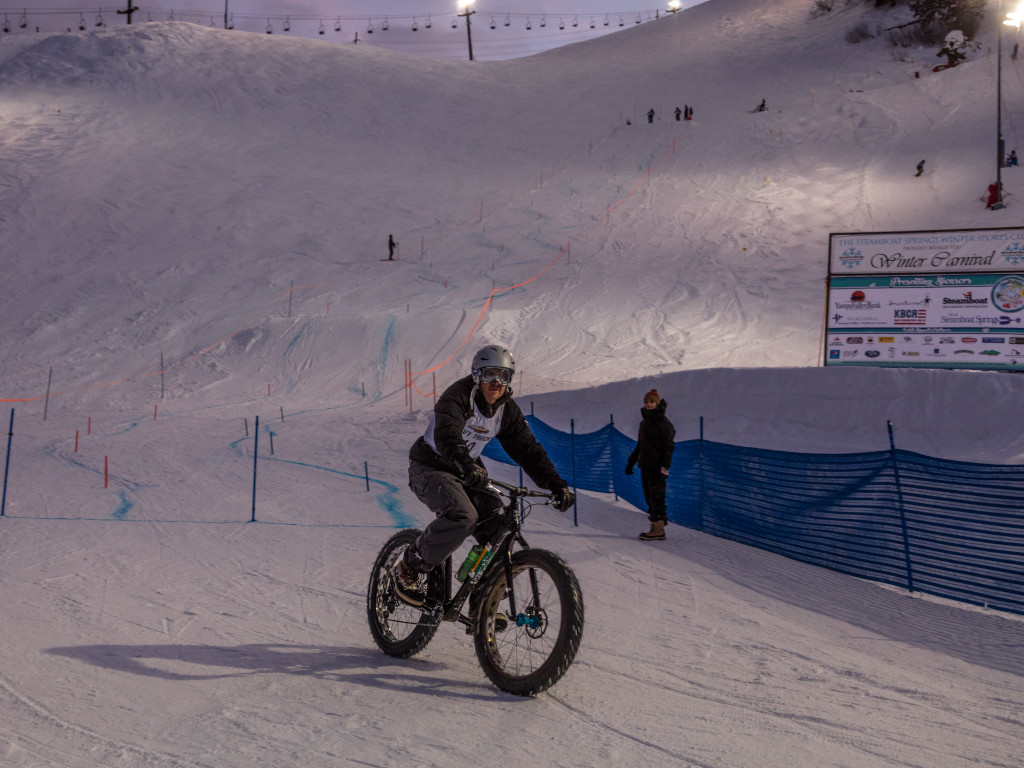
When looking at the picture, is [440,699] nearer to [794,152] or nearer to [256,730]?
[256,730]

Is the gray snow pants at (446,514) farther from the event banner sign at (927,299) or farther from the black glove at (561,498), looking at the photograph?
the event banner sign at (927,299)

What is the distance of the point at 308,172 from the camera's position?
48.3 metres

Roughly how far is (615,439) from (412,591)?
817 cm

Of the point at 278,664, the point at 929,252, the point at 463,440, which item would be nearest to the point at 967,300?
the point at 929,252

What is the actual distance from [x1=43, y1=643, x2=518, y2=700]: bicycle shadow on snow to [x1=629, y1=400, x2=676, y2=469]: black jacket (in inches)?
212

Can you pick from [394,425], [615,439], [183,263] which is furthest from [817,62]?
[615,439]

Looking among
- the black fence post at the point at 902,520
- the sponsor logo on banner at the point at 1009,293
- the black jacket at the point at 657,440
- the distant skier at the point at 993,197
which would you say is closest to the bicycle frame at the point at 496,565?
the black fence post at the point at 902,520

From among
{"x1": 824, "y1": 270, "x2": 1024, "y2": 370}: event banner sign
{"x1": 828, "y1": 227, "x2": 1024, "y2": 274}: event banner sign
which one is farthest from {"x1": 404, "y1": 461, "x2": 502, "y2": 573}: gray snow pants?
{"x1": 824, "y1": 270, "x2": 1024, "y2": 370}: event banner sign

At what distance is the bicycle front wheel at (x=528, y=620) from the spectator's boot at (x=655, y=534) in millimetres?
4955

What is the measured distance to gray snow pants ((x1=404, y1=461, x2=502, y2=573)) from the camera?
476cm

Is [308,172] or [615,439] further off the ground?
[308,172]

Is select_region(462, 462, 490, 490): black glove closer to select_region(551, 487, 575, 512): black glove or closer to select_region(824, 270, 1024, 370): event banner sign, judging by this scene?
select_region(551, 487, 575, 512): black glove

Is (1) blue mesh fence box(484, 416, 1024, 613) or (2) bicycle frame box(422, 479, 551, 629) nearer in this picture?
(2) bicycle frame box(422, 479, 551, 629)

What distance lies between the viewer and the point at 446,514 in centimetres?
478
